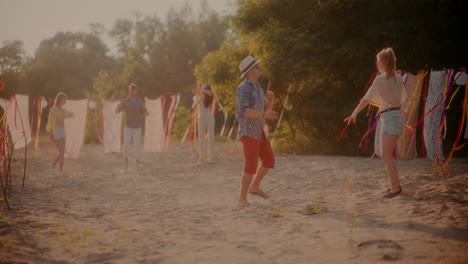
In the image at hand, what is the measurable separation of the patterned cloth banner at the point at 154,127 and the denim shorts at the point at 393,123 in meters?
9.73

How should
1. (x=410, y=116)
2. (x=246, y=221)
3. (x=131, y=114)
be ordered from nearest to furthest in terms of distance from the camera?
1. (x=246, y=221)
2. (x=410, y=116)
3. (x=131, y=114)

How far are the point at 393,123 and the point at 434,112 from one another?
4.28 metres

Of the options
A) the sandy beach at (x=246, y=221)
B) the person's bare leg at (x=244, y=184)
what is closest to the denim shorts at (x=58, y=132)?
the sandy beach at (x=246, y=221)

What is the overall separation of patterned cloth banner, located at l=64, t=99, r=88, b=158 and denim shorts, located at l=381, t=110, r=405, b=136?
32.7ft

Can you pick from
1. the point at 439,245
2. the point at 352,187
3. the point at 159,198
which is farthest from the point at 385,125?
the point at 159,198

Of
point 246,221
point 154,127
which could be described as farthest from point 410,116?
point 154,127

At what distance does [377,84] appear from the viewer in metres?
4.69

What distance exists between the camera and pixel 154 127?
13562 millimetres

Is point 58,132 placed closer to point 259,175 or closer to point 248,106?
point 259,175

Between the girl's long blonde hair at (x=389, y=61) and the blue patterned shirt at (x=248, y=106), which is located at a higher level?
the girl's long blonde hair at (x=389, y=61)

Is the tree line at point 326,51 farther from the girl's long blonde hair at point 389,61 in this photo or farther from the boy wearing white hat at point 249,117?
the boy wearing white hat at point 249,117

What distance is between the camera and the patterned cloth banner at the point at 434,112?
26.4 feet

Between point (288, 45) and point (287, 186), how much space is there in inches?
224

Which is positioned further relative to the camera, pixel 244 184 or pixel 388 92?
pixel 244 184
